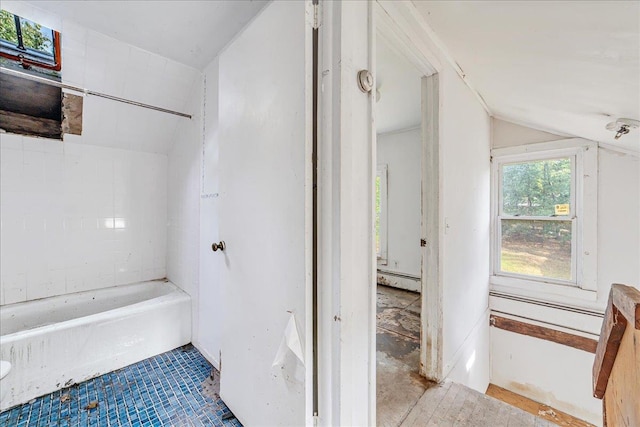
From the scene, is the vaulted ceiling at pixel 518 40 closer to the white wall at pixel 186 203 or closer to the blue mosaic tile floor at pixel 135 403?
the white wall at pixel 186 203

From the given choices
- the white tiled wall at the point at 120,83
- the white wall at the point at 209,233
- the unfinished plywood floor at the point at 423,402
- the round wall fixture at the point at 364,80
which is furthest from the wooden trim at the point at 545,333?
the white tiled wall at the point at 120,83

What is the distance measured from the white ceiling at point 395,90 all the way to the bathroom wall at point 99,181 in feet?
4.72

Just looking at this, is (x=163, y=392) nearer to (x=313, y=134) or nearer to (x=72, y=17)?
(x=313, y=134)

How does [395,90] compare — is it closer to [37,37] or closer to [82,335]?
[37,37]

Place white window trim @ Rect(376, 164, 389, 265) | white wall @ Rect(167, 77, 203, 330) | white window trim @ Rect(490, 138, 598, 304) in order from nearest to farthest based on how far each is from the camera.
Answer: white wall @ Rect(167, 77, 203, 330) → white window trim @ Rect(490, 138, 598, 304) → white window trim @ Rect(376, 164, 389, 265)

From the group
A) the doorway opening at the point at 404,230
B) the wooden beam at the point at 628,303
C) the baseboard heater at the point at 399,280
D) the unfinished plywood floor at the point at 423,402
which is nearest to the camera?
the wooden beam at the point at 628,303

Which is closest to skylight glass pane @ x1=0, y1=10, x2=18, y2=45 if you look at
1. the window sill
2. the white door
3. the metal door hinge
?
the white door

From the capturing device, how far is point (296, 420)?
0.92 metres

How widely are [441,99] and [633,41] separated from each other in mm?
739

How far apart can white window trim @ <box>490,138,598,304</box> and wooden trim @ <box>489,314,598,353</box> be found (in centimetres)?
29

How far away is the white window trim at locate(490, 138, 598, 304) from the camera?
2227mm

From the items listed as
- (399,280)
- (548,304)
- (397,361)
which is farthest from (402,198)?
(397,361)

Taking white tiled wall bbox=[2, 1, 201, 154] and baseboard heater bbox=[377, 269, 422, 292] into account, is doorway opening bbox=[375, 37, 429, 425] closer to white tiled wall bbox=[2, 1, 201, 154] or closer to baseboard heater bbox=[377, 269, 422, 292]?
baseboard heater bbox=[377, 269, 422, 292]

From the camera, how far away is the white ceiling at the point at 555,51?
35.5 inches
